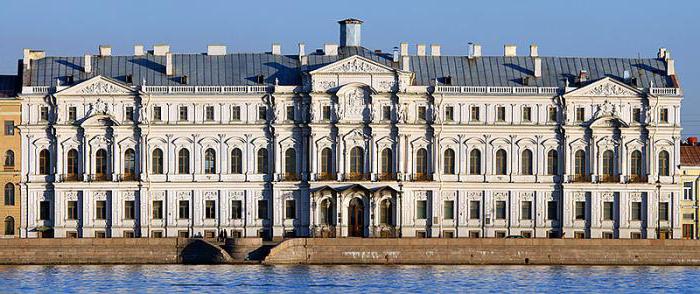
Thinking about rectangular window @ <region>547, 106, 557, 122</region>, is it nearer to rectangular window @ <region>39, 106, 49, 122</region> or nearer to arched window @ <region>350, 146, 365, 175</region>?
arched window @ <region>350, 146, 365, 175</region>

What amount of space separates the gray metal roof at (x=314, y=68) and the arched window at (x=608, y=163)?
3.65 m

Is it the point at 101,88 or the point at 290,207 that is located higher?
the point at 101,88

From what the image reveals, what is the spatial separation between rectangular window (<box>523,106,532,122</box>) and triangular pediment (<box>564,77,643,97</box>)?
1763mm

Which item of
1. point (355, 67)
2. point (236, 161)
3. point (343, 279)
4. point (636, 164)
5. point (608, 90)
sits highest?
point (355, 67)

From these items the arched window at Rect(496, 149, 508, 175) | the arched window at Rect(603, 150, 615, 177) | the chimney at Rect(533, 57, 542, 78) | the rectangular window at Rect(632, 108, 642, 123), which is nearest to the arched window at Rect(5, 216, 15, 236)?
the arched window at Rect(496, 149, 508, 175)

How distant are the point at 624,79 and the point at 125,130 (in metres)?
22.3

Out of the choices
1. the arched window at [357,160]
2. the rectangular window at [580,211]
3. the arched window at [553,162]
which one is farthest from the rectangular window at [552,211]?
the arched window at [357,160]

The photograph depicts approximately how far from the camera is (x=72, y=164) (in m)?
122

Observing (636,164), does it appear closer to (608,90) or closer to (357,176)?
(608,90)

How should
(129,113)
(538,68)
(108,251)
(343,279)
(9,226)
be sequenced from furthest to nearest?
(9,226) < (538,68) < (129,113) < (108,251) < (343,279)

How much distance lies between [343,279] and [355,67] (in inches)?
759

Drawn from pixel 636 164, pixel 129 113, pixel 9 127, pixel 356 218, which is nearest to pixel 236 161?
pixel 129 113

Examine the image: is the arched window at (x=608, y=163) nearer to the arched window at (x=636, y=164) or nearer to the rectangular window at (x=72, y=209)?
the arched window at (x=636, y=164)

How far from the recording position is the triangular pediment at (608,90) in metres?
121
